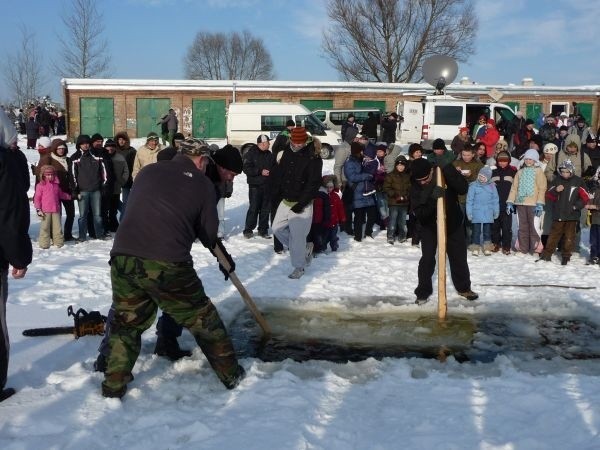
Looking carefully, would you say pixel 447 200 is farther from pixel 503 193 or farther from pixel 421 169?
pixel 503 193

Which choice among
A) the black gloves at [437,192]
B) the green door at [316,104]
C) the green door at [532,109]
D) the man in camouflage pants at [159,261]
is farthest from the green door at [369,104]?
the man in camouflage pants at [159,261]

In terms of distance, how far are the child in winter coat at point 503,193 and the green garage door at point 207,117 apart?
71.1ft

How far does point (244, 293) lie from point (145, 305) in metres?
1.54

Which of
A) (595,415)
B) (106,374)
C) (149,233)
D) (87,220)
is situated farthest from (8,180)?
(87,220)

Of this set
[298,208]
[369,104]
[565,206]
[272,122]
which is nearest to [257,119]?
[272,122]

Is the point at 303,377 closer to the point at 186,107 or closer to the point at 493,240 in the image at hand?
the point at 493,240

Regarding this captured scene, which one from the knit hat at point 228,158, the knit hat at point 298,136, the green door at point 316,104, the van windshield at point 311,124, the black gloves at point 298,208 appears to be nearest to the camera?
the knit hat at point 228,158

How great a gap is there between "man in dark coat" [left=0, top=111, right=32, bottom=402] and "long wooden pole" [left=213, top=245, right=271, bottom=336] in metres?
1.47

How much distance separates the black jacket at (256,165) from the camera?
34.6ft

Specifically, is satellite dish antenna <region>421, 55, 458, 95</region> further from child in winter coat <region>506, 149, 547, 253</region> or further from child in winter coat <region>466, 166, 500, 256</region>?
child in winter coat <region>466, 166, 500, 256</region>

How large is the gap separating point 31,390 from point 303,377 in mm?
1959

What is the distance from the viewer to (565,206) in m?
8.97

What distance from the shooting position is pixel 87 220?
34.6 feet

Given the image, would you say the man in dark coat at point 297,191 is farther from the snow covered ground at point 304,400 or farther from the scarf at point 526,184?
the scarf at point 526,184
